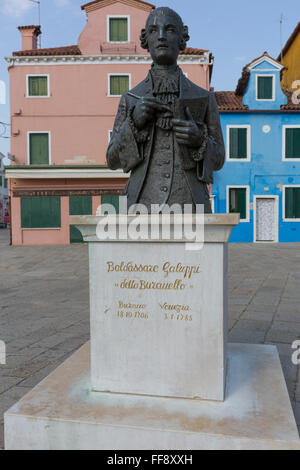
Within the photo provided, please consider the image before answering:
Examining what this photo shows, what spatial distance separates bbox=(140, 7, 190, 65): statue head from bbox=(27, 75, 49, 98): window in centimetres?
1702

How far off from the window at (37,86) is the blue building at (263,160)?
807 cm

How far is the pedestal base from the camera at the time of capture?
2.18 m

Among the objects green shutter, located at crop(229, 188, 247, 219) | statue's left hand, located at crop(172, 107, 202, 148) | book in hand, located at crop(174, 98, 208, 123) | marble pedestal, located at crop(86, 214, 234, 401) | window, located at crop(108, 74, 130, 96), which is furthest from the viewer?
green shutter, located at crop(229, 188, 247, 219)

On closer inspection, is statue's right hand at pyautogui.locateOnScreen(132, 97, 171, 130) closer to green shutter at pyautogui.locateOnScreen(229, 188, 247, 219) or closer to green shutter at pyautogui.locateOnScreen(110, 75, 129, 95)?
green shutter at pyautogui.locateOnScreen(110, 75, 129, 95)

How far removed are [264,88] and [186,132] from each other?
17999mm

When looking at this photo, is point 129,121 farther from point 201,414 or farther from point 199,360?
point 201,414

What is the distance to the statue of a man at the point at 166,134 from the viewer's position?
2.76 metres

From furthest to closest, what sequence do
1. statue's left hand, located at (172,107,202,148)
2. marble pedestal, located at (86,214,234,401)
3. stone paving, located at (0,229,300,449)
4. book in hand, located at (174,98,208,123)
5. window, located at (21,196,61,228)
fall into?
window, located at (21,196,61,228) → stone paving, located at (0,229,300,449) → book in hand, located at (174,98,208,123) → statue's left hand, located at (172,107,202,148) → marble pedestal, located at (86,214,234,401)

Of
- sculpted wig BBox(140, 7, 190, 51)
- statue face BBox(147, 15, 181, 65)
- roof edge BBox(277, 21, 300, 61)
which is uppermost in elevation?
roof edge BBox(277, 21, 300, 61)

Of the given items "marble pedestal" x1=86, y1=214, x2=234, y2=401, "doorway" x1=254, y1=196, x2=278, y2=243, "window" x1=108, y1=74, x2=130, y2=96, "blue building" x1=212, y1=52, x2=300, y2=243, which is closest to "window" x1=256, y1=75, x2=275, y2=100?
"blue building" x1=212, y1=52, x2=300, y2=243

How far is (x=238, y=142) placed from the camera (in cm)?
1895

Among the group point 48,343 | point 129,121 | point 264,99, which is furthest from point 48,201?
point 129,121

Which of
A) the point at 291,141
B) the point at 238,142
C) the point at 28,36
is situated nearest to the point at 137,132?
the point at 238,142

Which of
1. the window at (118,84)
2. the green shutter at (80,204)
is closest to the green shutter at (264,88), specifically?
the window at (118,84)
